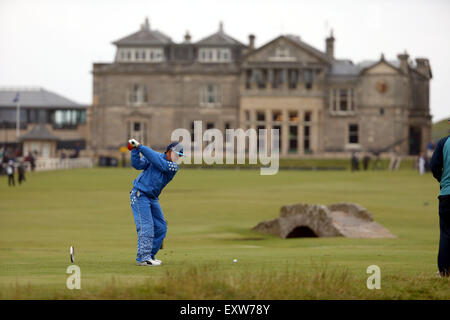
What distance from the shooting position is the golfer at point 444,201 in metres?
12.3

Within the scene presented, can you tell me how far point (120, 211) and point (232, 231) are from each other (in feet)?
28.2

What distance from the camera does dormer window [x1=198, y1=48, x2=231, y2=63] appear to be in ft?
325

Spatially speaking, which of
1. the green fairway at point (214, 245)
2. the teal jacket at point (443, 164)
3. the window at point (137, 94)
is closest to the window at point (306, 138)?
the window at point (137, 94)

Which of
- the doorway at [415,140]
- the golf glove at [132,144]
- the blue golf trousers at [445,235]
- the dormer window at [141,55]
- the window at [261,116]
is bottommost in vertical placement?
the blue golf trousers at [445,235]

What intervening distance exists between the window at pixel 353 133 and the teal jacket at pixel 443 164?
282 ft

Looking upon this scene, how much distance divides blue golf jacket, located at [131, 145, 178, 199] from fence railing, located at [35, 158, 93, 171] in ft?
196

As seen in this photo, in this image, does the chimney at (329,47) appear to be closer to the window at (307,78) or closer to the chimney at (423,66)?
the window at (307,78)

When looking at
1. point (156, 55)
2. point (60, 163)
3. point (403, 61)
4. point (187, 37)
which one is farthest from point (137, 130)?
point (403, 61)

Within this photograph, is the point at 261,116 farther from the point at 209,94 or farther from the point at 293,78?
the point at 209,94

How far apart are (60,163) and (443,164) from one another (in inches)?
2690

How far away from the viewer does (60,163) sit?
78.6m

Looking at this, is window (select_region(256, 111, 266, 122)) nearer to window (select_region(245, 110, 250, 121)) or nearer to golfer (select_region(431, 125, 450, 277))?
window (select_region(245, 110, 250, 121))
